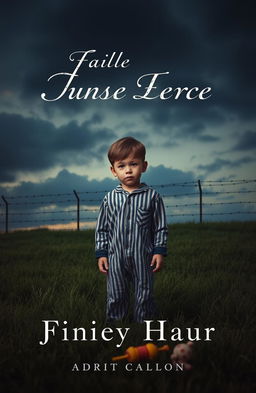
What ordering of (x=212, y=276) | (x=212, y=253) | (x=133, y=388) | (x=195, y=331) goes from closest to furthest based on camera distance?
(x=133, y=388), (x=195, y=331), (x=212, y=276), (x=212, y=253)

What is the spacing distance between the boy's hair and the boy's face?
0.12ft

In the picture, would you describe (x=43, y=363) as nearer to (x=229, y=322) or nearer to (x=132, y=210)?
(x=132, y=210)

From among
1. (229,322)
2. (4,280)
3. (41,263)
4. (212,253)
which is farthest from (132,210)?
(212,253)

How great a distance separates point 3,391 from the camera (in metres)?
2.29

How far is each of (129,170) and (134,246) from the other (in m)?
0.66

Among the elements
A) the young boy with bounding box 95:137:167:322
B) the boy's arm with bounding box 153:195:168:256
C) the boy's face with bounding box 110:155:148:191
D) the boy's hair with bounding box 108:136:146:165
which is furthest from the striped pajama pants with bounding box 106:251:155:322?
the boy's hair with bounding box 108:136:146:165

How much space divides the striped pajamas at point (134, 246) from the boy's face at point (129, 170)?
93 millimetres

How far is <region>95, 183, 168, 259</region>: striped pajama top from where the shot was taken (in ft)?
11.2

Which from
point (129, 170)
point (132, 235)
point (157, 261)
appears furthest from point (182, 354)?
point (129, 170)

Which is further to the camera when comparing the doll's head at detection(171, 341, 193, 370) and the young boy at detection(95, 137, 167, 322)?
the young boy at detection(95, 137, 167, 322)

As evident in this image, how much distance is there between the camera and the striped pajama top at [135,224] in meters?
3.42

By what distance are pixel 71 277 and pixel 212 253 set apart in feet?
11.2

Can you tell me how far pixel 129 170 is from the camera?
11.2 feet

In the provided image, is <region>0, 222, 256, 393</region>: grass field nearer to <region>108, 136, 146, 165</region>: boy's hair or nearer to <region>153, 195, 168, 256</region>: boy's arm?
<region>153, 195, 168, 256</region>: boy's arm
